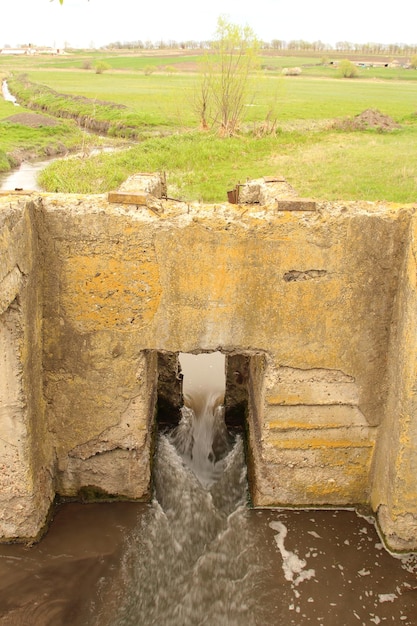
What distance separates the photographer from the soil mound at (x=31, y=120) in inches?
1100

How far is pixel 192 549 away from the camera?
3.92 meters

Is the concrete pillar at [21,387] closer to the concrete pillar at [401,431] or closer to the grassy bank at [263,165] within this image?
the concrete pillar at [401,431]

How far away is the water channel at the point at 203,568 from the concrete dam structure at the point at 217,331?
0.66ft

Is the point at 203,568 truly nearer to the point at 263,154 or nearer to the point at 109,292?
the point at 109,292

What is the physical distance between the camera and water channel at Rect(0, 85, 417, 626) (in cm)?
337

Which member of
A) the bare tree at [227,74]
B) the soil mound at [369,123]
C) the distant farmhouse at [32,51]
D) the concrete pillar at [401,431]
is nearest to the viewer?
the concrete pillar at [401,431]

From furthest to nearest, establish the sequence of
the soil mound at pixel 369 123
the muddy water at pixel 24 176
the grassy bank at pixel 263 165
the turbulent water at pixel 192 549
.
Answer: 1. the soil mound at pixel 369 123
2. the muddy water at pixel 24 176
3. the grassy bank at pixel 263 165
4. the turbulent water at pixel 192 549

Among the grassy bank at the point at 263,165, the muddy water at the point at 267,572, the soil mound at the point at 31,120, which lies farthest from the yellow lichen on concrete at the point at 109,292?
the soil mound at the point at 31,120

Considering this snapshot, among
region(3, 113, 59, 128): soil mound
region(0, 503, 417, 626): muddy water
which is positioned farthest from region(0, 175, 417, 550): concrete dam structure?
region(3, 113, 59, 128): soil mound

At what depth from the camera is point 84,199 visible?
3498 mm

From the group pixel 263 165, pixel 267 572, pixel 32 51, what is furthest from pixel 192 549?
pixel 32 51

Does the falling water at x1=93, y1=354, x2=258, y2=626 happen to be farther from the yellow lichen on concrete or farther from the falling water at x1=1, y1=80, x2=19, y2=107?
the falling water at x1=1, y1=80, x2=19, y2=107

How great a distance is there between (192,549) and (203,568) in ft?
0.65

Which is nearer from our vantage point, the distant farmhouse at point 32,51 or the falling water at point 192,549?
the falling water at point 192,549
